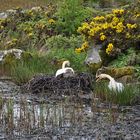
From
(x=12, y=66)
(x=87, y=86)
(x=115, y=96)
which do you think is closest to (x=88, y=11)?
(x=12, y=66)

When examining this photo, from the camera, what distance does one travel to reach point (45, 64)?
15.3 meters

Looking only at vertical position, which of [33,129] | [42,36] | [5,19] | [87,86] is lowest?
[33,129]

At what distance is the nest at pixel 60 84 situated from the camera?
1299 cm

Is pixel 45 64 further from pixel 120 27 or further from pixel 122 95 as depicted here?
pixel 122 95

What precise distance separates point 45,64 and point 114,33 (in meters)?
2.00

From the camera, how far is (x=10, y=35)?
2052 centimetres

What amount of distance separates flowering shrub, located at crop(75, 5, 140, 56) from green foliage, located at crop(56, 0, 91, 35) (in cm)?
230

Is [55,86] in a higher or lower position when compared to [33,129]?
higher

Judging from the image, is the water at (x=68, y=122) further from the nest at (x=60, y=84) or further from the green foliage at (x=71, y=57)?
the green foliage at (x=71, y=57)

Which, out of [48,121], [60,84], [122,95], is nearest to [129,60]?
[60,84]

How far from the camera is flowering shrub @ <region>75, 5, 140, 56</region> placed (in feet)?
49.6

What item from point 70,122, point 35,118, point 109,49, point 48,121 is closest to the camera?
point 48,121

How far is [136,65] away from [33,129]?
5408 mm

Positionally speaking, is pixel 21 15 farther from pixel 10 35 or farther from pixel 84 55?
pixel 84 55
